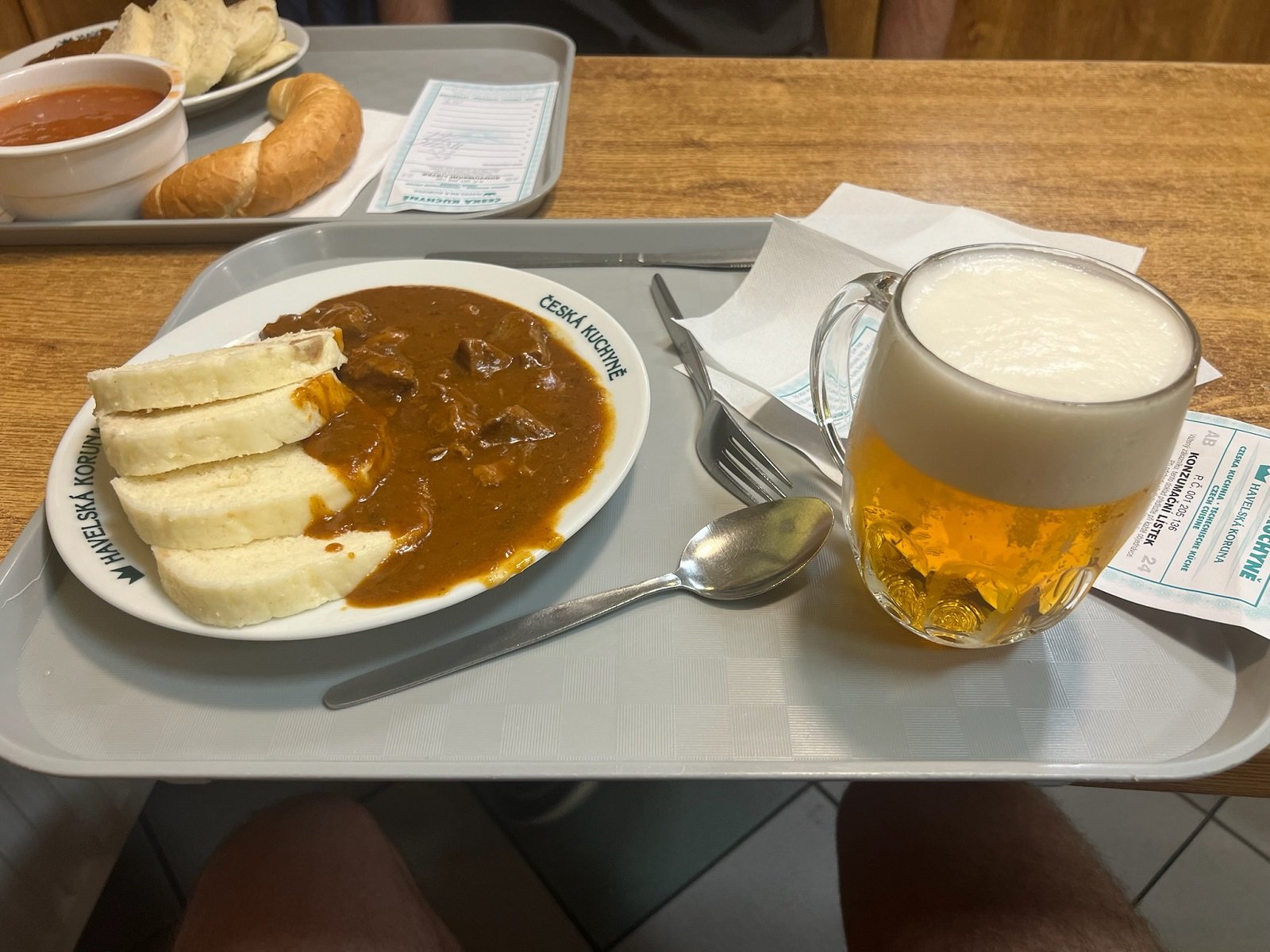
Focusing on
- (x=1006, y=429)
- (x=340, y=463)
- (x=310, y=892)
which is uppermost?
(x=1006, y=429)

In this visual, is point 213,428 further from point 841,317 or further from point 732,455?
point 841,317

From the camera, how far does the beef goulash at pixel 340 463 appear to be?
935mm

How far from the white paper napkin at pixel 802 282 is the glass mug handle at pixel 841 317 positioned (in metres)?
0.12

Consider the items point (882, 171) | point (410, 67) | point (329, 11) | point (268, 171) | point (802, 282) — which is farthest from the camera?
point (329, 11)

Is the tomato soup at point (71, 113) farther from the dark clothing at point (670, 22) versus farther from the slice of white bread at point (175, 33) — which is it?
the dark clothing at point (670, 22)

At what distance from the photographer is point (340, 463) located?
→ 105cm

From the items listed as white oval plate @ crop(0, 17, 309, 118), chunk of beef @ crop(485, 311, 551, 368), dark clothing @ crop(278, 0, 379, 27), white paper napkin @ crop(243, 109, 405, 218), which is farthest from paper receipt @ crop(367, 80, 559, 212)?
dark clothing @ crop(278, 0, 379, 27)

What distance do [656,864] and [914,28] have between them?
9.30 feet

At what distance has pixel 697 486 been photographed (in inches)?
45.4

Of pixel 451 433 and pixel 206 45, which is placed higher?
pixel 206 45

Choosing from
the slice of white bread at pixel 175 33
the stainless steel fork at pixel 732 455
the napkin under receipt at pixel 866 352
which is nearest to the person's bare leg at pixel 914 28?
the napkin under receipt at pixel 866 352

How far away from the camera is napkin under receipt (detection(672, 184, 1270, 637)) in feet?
3.17

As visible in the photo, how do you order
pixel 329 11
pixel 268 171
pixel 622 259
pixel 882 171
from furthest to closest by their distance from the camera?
pixel 329 11 → pixel 882 171 → pixel 268 171 → pixel 622 259

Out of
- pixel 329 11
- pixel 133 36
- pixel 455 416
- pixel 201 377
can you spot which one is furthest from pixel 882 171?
pixel 329 11
